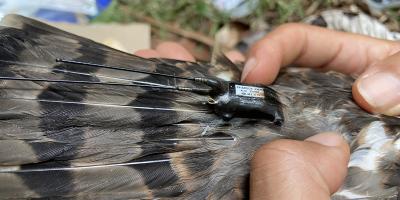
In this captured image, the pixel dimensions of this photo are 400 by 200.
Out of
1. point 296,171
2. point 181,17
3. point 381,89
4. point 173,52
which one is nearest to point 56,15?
point 181,17

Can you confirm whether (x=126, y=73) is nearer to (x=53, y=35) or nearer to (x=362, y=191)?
(x=53, y=35)

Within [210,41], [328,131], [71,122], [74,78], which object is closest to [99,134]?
[71,122]

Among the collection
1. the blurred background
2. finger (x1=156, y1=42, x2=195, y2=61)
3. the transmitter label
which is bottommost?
the transmitter label

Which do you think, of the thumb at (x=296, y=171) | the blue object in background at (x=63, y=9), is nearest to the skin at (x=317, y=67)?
the thumb at (x=296, y=171)

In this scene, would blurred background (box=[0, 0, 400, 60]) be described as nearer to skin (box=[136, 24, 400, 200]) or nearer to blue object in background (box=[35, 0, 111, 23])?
blue object in background (box=[35, 0, 111, 23])

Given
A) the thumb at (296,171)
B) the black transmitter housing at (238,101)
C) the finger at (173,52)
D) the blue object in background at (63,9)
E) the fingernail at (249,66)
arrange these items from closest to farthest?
the thumb at (296,171) → the black transmitter housing at (238,101) → the fingernail at (249,66) → the finger at (173,52) → the blue object in background at (63,9)

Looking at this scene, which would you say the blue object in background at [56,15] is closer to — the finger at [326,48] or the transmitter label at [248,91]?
the finger at [326,48]

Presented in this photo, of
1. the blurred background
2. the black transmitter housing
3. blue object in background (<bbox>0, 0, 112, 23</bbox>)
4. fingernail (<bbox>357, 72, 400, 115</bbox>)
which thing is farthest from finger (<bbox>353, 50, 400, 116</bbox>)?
blue object in background (<bbox>0, 0, 112, 23</bbox>)
